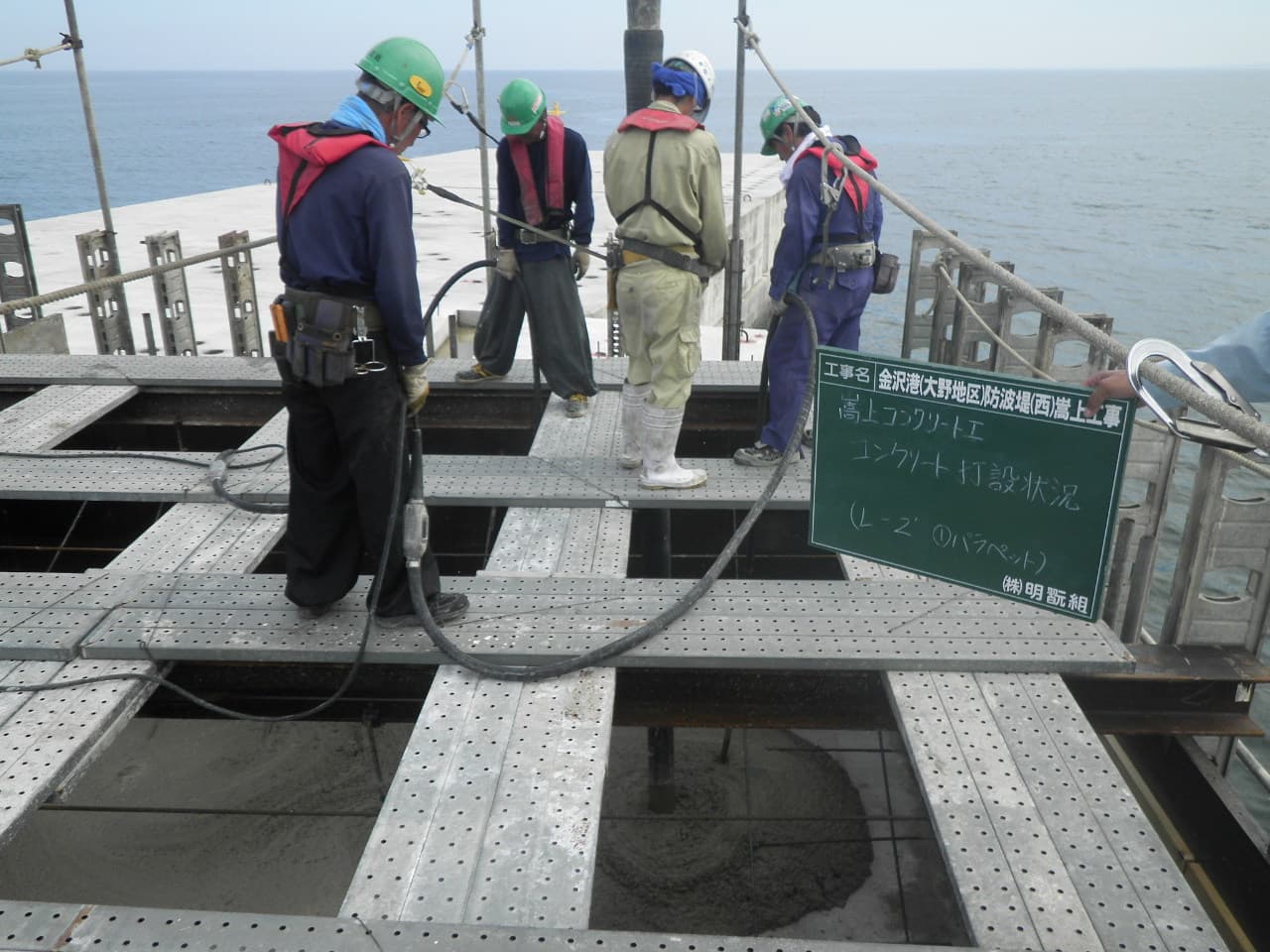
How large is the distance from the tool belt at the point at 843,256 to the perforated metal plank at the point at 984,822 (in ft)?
8.75

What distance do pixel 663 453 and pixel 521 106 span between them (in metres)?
2.13

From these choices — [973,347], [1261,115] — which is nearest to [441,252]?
[973,347]

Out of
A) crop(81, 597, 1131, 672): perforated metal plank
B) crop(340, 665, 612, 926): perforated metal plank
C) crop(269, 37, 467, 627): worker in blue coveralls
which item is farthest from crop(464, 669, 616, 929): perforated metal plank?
crop(269, 37, 467, 627): worker in blue coveralls

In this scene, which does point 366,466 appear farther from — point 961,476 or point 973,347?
point 973,347

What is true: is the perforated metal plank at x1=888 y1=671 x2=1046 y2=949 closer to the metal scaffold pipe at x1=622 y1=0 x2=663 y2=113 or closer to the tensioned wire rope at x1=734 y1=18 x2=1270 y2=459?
the tensioned wire rope at x1=734 y1=18 x2=1270 y2=459

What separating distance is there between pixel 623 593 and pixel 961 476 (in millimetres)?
1625

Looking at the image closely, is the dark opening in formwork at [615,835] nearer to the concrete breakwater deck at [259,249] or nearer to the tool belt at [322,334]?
the tool belt at [322,334]

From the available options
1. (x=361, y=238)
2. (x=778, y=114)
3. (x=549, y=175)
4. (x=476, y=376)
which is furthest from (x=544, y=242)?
(x=361, y=238)

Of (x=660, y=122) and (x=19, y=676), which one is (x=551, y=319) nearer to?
(x=660, y=122)

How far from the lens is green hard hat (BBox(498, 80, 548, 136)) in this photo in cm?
575

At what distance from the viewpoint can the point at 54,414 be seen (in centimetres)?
651

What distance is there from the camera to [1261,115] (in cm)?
12838

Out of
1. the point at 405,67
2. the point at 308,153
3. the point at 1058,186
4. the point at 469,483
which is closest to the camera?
the point at 308,153

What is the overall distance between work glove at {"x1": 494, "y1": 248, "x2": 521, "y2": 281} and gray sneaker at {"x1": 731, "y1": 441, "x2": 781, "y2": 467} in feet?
6.11
